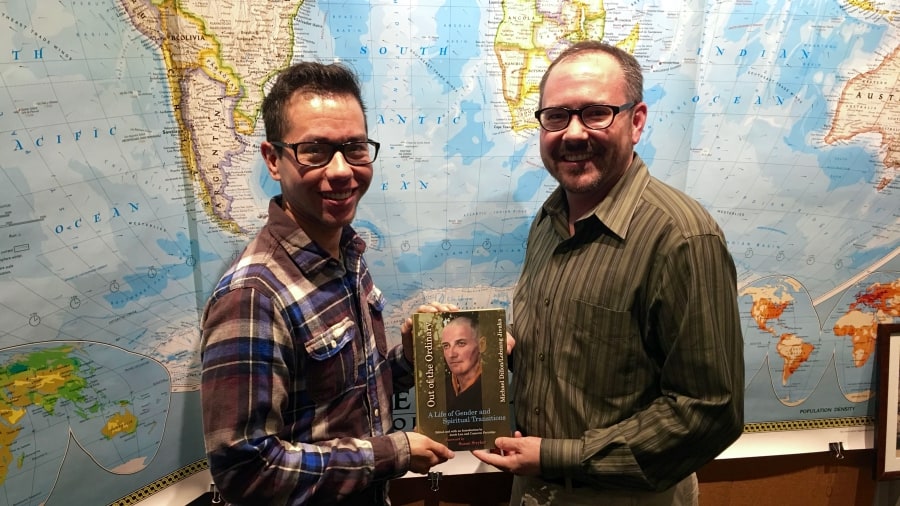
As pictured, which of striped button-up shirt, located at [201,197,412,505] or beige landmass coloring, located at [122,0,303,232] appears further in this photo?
beige landmass coloring, located at [122,0,303,232]

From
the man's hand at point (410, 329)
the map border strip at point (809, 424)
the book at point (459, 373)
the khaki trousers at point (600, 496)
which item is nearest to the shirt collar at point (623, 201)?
the book at point (459, 373)

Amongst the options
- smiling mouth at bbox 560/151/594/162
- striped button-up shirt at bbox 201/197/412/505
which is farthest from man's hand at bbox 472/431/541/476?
smiling mouth at bbox 560/151/594/162

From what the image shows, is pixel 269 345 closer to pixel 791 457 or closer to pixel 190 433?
pixel 190 433

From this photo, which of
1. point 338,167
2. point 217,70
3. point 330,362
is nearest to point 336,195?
point 338,167

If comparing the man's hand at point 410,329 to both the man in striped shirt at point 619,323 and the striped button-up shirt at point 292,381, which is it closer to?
the striped button-up shirt at point 292,381

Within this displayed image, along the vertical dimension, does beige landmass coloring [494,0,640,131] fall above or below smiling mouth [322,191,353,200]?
above

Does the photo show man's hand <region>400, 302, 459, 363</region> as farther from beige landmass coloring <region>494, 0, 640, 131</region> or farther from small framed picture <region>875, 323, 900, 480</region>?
small framed picture <region>875, 323, 900, 480</region>
